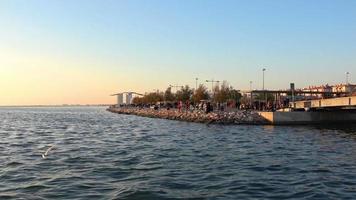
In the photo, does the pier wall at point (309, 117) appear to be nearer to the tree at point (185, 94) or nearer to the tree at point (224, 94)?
the tree at point (224, 94)

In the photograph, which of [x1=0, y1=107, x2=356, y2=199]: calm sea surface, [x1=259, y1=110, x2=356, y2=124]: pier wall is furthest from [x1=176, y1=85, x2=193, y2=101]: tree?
[x1=0, y1=107, x2=356, y2=199]: calm sea surface

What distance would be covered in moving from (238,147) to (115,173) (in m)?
14.9

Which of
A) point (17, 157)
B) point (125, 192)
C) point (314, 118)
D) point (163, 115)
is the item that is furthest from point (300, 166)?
point (163, 115)

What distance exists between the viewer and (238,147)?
35844 millimetres

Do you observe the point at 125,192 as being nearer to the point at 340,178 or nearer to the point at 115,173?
the point at 115,173

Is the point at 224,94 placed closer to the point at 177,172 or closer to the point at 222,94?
the point at 222,94

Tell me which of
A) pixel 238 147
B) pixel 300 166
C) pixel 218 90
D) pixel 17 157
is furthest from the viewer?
pixel 218 90

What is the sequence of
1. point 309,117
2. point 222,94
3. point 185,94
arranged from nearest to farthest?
point 309,117, point 222,94, point 185,94

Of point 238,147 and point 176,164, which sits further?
point 238,147

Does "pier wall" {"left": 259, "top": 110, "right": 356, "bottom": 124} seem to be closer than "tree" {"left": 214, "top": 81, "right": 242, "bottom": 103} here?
Yes

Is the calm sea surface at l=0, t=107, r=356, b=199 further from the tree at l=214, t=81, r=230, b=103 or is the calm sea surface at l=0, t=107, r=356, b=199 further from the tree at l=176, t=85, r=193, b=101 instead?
the tree at l=176, t=85, r=193, b=101

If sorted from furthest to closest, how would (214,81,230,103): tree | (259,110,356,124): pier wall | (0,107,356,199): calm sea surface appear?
1. (214,81,230,103): tree
2. (259,110,356,124): pier wall
3. (0,107,356,199): calm sea surface

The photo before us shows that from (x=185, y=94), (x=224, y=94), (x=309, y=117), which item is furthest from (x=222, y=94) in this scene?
(x=309, y=117)

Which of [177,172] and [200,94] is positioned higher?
[200,94]
